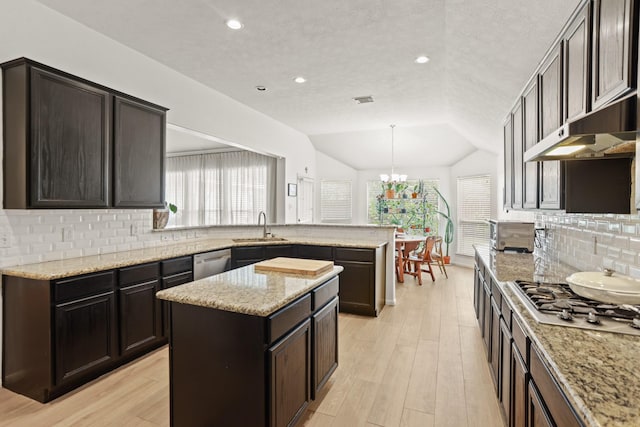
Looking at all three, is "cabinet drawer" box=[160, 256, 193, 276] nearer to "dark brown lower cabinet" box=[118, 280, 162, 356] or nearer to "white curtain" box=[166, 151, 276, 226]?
"dark brown lower cabinet" box=[118, 280, 162, 356]

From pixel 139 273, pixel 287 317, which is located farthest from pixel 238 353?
pixel 139 273

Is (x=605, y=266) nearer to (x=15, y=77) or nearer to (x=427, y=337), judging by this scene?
(x=427, y=337)

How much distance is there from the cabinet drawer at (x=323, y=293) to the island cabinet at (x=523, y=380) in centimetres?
111

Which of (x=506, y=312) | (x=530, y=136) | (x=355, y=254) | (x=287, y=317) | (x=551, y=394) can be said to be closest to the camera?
(x=551, y=394)

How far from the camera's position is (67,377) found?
228cm

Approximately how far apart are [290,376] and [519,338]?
1176mm

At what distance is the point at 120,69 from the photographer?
10.3 feet

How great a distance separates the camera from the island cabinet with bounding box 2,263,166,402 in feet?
7.21

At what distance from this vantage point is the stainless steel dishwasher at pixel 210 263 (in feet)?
11.2

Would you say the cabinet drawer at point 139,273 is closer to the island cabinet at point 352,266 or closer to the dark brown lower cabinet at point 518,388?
the island cabinet at point 352,266

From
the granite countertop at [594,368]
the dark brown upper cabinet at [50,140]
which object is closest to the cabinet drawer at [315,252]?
the dark brown upper cabinet at [50,140]

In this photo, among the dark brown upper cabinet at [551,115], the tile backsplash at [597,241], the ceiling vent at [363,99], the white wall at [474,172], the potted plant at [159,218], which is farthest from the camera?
the white wall at [474,172]

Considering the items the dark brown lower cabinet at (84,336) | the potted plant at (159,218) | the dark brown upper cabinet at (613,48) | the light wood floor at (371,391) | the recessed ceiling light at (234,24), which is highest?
the recessed ceiling light at (234,24)

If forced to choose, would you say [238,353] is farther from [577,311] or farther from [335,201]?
[335,201]
